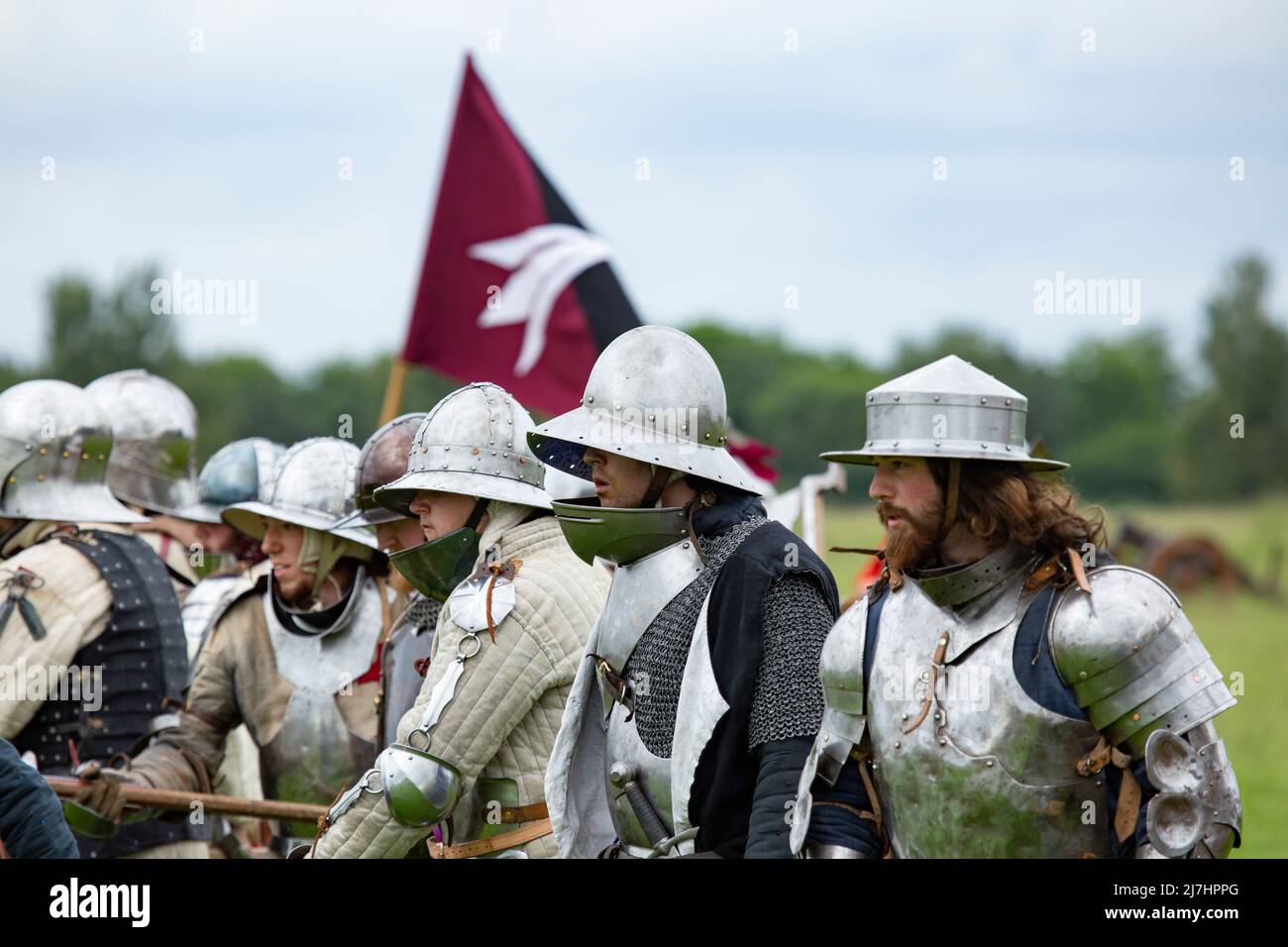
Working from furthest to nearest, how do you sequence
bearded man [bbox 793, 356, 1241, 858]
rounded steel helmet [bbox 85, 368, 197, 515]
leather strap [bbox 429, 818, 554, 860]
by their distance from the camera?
rounded steel helmet [bbox 85, 368, 197, 515], leather strap [bbox 429, 818, 554, 860], bearded man [bbox 793, 356, 1241, 858]

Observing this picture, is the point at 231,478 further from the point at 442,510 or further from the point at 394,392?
the point at 442,510

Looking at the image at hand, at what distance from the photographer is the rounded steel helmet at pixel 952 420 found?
463cm

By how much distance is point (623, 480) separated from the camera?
5242 millimetres

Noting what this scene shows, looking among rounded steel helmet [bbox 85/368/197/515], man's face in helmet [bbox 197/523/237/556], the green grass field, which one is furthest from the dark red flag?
the green grass field

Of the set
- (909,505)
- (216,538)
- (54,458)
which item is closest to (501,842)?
(909,505)

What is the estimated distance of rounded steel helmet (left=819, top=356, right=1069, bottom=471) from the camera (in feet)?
15.2

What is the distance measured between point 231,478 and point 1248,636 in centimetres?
2240

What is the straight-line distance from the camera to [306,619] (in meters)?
7.66

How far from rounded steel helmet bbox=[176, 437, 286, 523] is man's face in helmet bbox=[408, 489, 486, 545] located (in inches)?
123

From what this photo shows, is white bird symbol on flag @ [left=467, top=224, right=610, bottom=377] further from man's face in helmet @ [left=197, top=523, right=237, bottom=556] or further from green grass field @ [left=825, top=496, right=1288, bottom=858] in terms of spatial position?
green grass field @ [left=825, top=496, right=1288, bottom=858]

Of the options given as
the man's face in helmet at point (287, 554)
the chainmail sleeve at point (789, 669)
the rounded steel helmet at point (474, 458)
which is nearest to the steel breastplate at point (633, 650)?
the chainmail sleeve at point (789, 669)

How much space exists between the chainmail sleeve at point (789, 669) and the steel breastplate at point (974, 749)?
0.17 meters

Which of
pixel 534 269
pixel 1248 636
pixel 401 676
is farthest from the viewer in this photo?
pixel 1248 636
